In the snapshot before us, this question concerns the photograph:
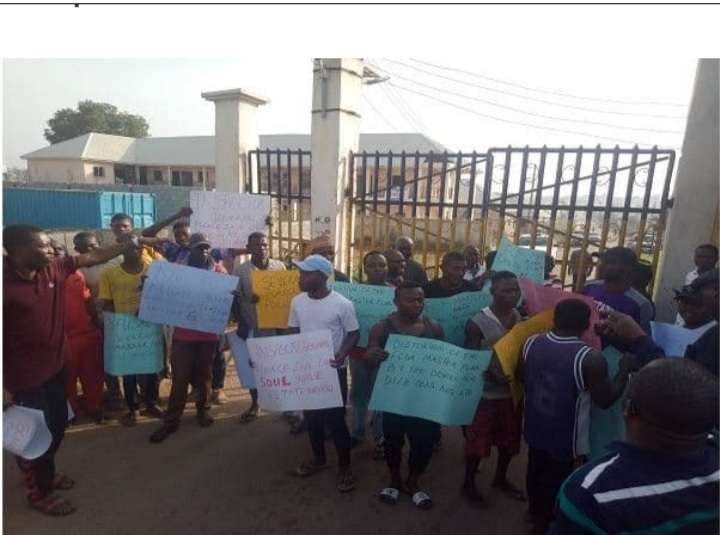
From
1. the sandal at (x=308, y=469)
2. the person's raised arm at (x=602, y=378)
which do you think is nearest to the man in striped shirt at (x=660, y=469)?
the person's raised arm at (x=602, y=378)

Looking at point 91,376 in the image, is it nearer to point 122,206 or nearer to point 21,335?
point 21,335

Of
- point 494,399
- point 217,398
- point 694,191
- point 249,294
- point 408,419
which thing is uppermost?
point 694,191

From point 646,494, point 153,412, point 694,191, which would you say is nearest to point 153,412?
point 153,412

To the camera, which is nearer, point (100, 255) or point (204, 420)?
point (100, 255)

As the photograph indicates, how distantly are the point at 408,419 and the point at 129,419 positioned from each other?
A: 8.65 ft

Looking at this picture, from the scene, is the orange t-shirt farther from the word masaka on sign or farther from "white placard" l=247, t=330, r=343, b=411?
the word masaka on sign

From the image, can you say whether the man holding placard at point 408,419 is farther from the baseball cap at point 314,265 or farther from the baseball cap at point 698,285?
the baseball cap at point 698,285

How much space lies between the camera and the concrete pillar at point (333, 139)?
5.93 m

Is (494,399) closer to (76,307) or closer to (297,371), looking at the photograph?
(297,371)

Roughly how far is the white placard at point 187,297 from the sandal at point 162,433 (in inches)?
35.7

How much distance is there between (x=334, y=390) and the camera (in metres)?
2.98

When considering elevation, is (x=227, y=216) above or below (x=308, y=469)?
above

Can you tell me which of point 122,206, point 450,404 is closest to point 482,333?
point 450,404

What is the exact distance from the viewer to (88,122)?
164ft
